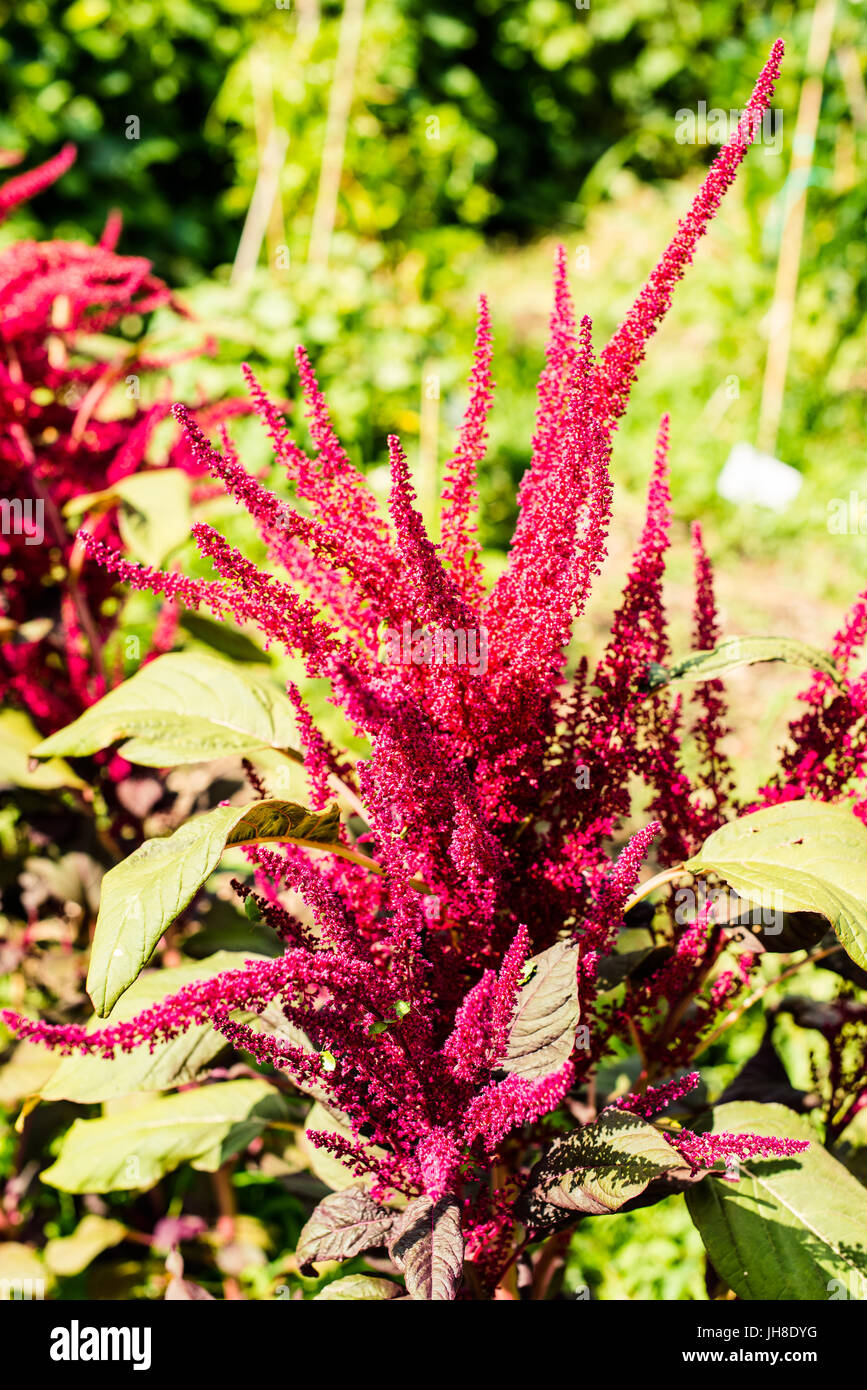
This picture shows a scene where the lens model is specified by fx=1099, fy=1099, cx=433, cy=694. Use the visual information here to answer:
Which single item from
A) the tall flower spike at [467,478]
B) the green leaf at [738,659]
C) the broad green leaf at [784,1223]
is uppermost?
the tall flower spike at [467,478]

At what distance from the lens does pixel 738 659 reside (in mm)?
1115

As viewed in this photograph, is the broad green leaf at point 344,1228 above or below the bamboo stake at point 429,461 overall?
below

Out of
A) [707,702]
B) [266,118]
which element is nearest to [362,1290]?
[707,702]

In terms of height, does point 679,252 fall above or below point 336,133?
below

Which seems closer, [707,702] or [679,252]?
[679,252]

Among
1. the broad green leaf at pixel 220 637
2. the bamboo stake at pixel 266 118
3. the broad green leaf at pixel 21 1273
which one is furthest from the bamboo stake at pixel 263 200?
the broad green leaf at pixel 21 1273

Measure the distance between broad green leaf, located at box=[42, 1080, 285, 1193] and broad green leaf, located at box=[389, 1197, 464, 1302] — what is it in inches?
15.8

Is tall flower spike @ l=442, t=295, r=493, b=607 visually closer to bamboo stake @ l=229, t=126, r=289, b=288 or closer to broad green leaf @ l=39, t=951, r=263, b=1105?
broad green leaf @ l=39, t=951, r=263, b=1105

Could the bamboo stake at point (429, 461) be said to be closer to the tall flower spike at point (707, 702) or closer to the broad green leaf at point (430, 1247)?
the tall flower spike at point (707, 702)

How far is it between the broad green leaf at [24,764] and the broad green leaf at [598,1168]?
87cm

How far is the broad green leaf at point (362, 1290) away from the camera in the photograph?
100 centimetres

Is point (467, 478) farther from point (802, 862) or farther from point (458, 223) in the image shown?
point (458, 223)

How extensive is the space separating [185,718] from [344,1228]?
0.55 metres

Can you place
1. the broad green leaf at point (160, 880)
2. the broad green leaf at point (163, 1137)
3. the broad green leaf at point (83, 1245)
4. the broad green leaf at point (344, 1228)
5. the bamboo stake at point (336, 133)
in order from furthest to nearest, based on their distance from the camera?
the bamboo stake at point (336, 133) → the broad green leaf at point (83, 1245) → the broad green leaf at point (163, 1137) → the broad green leaf at point (344, 1228) → the broad green leaf at point (160, 880)
